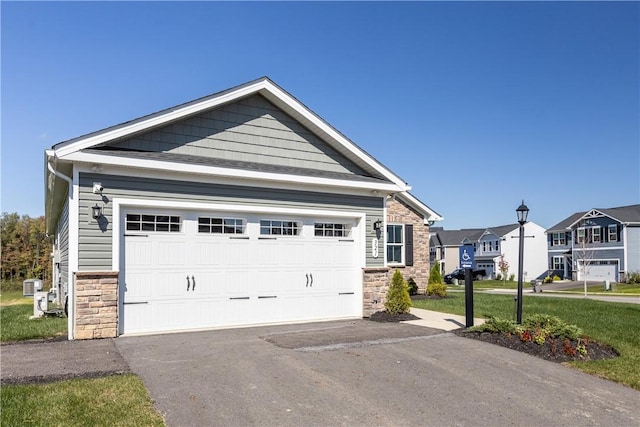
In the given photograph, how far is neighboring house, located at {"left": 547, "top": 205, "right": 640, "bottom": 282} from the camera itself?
132 feet

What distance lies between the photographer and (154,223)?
9.98 m

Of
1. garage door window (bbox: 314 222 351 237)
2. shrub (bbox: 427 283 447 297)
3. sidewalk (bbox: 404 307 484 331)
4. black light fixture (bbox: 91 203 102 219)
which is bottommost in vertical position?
shrub (bbox: 427 283 447 297)

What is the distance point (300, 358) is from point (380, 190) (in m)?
6.14

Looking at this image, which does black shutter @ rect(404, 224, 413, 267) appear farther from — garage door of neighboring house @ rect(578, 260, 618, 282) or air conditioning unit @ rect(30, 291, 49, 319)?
garage door of neighboring house @ rect(578, 260, 618, 282)

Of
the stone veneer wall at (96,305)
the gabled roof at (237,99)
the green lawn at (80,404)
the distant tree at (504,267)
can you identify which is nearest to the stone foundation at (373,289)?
the gabled roof at (237,99)

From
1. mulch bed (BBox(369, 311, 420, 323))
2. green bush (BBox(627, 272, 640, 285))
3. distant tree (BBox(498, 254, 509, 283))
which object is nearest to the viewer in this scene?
mulch bed (BBox(369, 311, 420, 323))

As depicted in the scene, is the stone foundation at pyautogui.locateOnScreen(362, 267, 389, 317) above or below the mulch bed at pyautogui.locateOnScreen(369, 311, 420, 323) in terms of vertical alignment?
above

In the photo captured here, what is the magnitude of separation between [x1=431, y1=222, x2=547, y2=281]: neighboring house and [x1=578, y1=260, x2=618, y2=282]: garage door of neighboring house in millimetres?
8379

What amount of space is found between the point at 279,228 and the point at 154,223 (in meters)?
2.88

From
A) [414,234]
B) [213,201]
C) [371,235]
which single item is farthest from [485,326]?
[414,234]

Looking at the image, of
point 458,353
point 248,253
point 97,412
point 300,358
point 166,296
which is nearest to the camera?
point 97,412

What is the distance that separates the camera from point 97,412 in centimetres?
504

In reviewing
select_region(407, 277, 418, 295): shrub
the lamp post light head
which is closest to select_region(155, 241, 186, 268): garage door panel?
the lamp post light head

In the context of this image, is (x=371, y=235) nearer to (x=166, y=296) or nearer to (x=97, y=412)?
(x=166, y=296)
